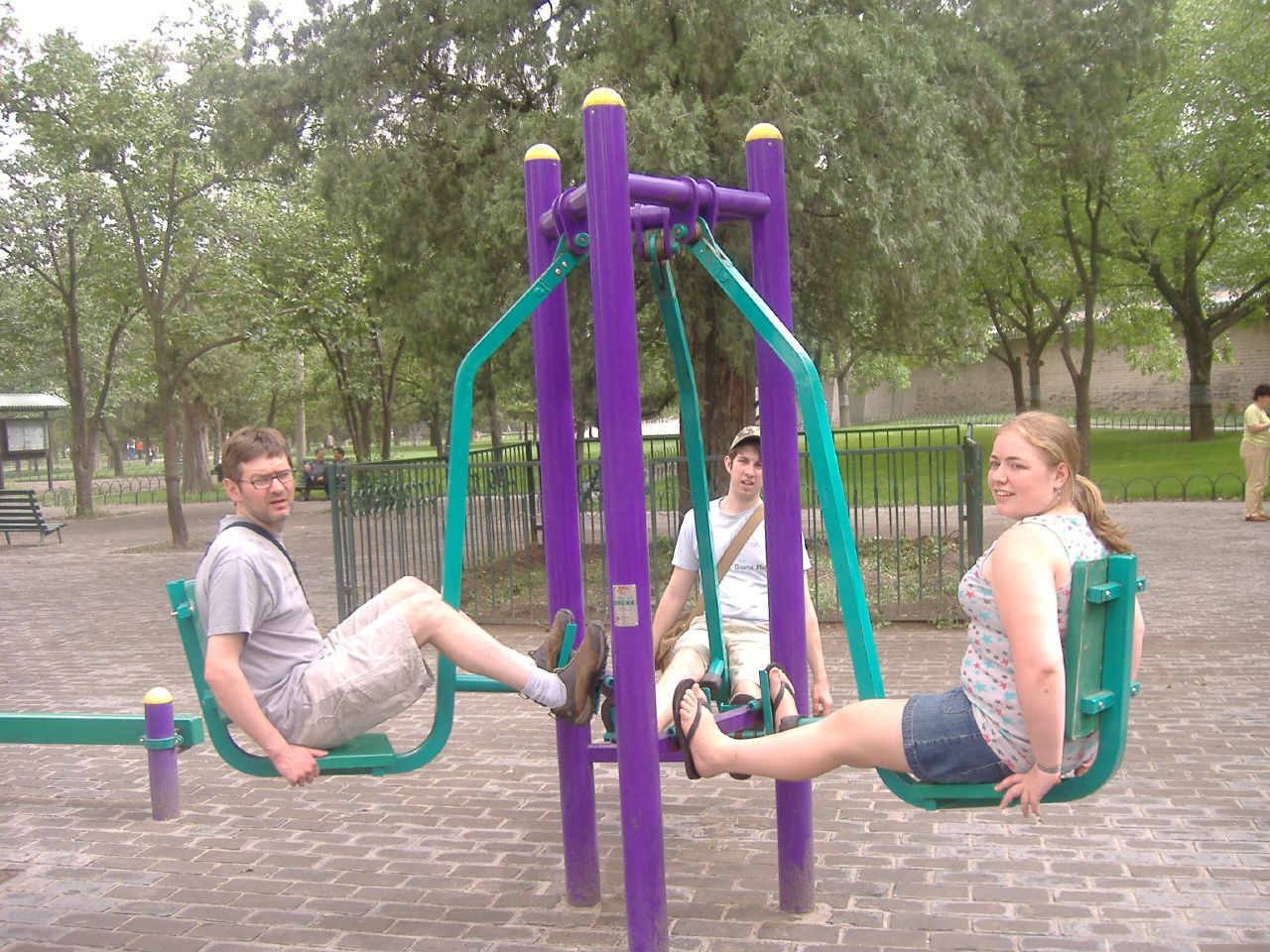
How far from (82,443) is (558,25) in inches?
719

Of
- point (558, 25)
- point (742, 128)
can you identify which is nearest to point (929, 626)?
point (742, 128)

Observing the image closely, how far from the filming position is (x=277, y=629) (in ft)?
11.3

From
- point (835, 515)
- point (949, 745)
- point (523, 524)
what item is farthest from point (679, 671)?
point (523, 524)

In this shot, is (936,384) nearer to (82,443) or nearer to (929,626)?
(82,443)

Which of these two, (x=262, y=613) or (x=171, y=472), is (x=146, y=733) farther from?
(x=171, y=472)

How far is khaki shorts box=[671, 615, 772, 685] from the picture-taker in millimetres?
3947

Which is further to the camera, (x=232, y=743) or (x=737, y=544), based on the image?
(x=737, y=544)

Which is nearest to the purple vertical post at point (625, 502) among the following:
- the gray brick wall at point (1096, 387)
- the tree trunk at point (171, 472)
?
the tree trunk at point (171, 472)

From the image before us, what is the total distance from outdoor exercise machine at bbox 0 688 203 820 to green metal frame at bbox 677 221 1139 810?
2.86 metres

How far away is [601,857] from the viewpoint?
439 cm

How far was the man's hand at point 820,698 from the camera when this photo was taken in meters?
3.99

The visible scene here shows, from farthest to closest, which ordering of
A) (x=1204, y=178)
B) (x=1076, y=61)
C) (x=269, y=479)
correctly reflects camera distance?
(x=1204, y=178), (x=1076, y=61), (x=269, y=479)

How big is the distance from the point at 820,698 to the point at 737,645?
1.17ft

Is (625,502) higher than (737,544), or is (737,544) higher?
(625,502)
